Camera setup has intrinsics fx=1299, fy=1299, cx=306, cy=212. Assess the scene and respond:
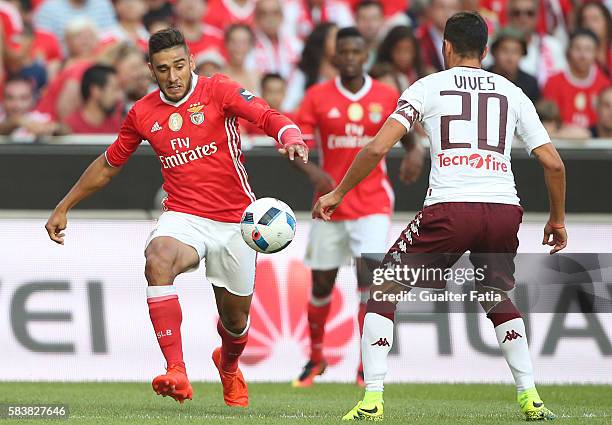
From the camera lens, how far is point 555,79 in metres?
14.3

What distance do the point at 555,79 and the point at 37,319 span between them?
21.0 feet

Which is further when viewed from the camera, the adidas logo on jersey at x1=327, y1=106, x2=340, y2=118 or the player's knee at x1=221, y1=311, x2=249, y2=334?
the adidas logo on jersey at x1=327, y1=106, x2=340, y2=118

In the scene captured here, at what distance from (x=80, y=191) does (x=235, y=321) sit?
1.35 meters

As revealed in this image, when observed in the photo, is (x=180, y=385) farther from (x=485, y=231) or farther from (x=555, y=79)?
(x=555, y=79)

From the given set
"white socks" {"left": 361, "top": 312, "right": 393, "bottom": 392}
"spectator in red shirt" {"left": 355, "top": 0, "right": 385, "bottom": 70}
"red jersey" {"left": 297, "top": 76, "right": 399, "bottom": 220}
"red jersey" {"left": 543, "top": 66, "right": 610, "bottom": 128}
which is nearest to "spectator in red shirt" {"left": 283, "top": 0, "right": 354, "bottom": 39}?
"spectator in red shirt" {"left": 355, "top": 0, "right": 385, "bottom": 70}

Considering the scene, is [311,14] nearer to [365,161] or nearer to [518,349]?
[365,161]

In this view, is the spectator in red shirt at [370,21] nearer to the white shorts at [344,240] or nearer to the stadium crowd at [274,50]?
the stadium crowd at [274,50]

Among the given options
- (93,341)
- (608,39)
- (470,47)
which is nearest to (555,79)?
(608,39)

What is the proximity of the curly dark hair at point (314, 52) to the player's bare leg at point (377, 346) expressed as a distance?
6809 mm

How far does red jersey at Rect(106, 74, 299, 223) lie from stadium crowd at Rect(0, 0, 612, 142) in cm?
412

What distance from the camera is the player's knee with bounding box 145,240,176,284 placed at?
7.90 metres

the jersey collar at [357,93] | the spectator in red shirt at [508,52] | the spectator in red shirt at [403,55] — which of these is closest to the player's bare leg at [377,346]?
the jersey collar at [357,93]

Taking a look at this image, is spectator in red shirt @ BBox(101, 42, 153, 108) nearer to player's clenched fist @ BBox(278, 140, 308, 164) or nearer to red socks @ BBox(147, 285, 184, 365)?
red socks @ BBox(147, 285, 184, 365)

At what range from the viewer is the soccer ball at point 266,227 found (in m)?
7.89
